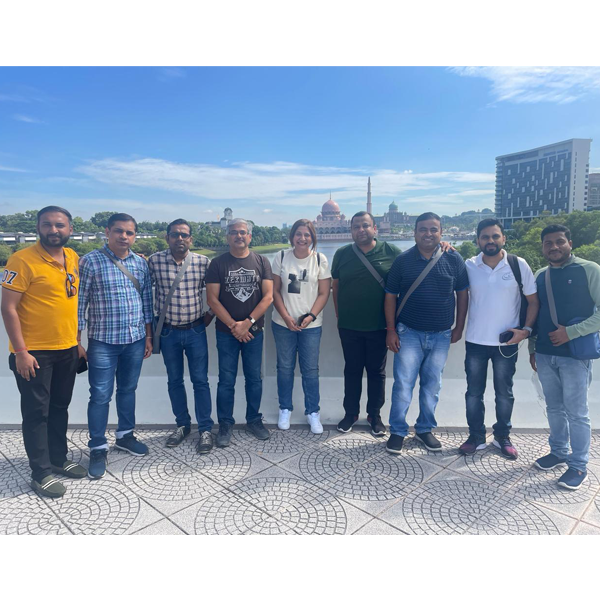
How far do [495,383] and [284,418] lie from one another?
1.62 meters

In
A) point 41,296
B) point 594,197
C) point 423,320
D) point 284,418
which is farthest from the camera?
point 594,197

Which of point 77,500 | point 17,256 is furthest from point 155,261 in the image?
point 77,500

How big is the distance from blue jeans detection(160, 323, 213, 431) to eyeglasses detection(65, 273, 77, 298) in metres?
0.65

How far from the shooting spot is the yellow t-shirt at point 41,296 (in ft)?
7.34

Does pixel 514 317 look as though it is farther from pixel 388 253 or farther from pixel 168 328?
pixel 168 328

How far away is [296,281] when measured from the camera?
306 cm

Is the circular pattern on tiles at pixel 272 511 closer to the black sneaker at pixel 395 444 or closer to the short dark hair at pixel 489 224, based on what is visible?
the black sneaker at pixel 395 444

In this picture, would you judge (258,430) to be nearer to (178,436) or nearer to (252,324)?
(178,436)

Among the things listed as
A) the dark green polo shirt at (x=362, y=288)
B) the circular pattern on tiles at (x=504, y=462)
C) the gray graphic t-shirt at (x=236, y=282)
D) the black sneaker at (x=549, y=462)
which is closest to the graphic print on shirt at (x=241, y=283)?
the gray graphic t-shirt at (x=236, y=282)

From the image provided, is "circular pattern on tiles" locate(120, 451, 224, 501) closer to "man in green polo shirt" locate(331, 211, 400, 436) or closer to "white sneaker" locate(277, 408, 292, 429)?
"white sneaker" locate(277, 408, 292, 429)

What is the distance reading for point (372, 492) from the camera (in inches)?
94.0

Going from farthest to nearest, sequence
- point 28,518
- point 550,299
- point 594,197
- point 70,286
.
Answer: point 594,197, point 550,299, point 70,286, point 28,518

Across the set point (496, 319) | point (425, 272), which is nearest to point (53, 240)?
point (425, 272)

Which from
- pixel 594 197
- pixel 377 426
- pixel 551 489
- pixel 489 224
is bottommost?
pixel 551 489
